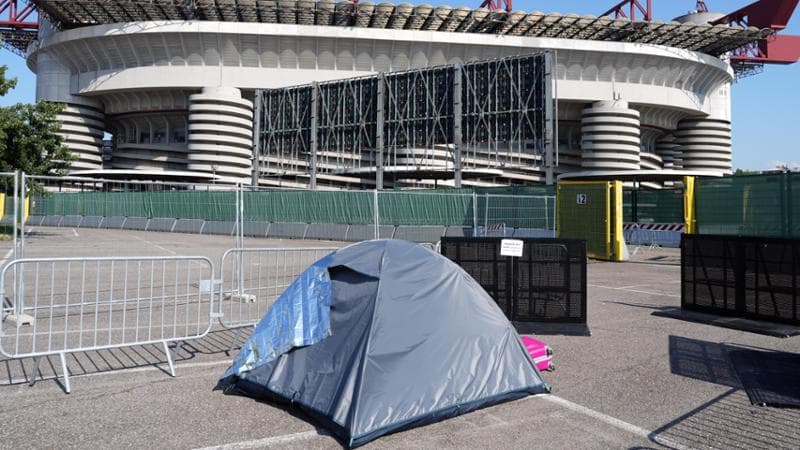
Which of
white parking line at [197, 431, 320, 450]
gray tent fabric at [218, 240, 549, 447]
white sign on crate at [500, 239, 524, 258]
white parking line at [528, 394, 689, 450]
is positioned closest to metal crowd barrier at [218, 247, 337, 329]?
gray tent fabric at [218, 240, 549, 447]

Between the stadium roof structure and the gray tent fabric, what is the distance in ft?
168

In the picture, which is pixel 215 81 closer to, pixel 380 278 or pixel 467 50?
pixel 467 50

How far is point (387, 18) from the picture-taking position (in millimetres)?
54062

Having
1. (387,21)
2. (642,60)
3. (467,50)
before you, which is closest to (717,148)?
(642,60)

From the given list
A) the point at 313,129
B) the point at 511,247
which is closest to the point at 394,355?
the point at 511,247

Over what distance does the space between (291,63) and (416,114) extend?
16620mm

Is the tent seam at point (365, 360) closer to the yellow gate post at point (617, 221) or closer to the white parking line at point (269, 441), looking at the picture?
the white parking line at point (269, 441)

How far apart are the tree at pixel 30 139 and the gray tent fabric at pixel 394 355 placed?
28.0 meters

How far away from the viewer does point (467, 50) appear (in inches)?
2195

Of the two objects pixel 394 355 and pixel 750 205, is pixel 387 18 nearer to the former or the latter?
pixel 750 205

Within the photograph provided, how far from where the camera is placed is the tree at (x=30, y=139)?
91.0 feet

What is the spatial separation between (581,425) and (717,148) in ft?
238

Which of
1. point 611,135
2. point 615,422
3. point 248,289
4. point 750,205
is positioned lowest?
point 615,422

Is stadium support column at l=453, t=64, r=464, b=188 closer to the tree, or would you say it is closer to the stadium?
the stadium
